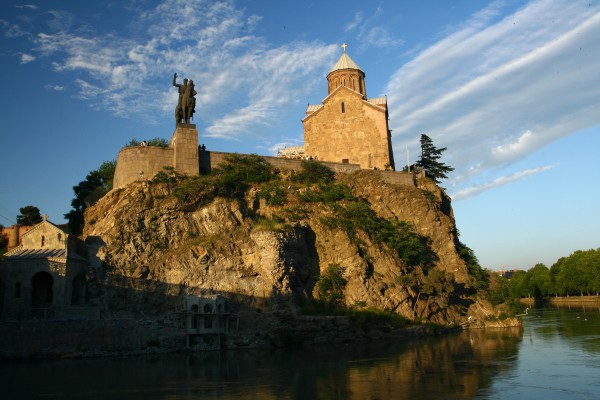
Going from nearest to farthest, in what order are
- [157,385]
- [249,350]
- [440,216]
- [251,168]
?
[157,385] < [249,350] < [251,168] < [440,216]

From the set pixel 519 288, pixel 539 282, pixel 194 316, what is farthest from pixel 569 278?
pixel 194 316

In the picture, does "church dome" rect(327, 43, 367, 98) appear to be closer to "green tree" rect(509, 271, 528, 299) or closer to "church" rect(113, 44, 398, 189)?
"church" rect(113, 44, 398, 189)

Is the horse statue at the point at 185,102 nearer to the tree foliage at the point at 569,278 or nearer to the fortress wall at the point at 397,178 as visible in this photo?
the fortress wall at the point at 397,178

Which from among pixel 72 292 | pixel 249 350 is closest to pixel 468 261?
pixel 249 350

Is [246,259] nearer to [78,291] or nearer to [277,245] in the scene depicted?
[277,245]

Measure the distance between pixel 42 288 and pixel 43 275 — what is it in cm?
66

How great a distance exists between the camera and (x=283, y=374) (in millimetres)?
17297

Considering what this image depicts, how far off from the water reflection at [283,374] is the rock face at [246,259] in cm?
370

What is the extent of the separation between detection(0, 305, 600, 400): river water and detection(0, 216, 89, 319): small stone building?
3.30 m

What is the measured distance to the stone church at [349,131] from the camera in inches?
1506

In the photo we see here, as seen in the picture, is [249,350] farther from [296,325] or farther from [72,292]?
[72,292]

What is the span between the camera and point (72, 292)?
24.0 m

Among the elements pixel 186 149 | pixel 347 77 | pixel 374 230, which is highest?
pixel 347 77

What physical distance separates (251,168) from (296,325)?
33.9ft
